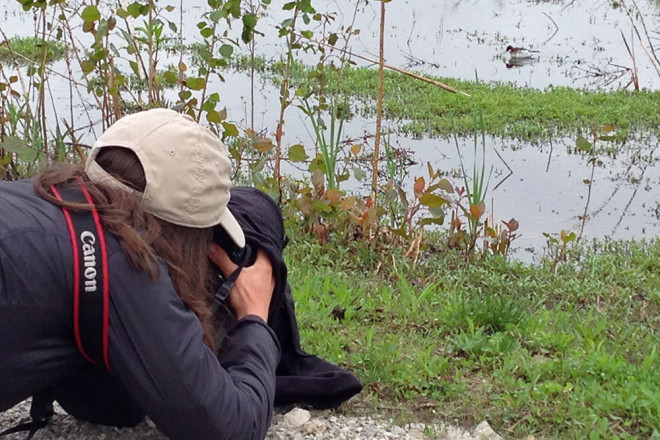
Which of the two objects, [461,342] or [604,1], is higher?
[604,1]

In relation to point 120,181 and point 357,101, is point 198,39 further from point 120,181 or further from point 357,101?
point 120,181

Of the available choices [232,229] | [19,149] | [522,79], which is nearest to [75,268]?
[232,229]

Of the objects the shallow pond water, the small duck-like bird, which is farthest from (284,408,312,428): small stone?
the small duck-like bird

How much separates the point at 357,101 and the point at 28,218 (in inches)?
329

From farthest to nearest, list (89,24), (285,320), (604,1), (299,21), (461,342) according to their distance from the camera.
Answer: (604,1) → (299,21) → (89,24) → (461,342) → (285,320)

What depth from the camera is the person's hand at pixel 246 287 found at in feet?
7.90

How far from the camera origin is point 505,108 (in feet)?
31.2

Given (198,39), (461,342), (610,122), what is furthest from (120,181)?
(198,39)

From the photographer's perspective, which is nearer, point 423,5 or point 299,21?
point 299,21

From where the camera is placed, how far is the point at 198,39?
41.0ft

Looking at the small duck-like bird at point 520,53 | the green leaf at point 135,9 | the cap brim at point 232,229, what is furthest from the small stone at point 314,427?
the small duck-like bird at point 520,53

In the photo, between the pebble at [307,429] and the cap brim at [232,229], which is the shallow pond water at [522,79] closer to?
the pebble at [307,429]

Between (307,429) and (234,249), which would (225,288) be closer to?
(234,249)

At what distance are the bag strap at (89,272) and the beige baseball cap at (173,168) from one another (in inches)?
5.3
